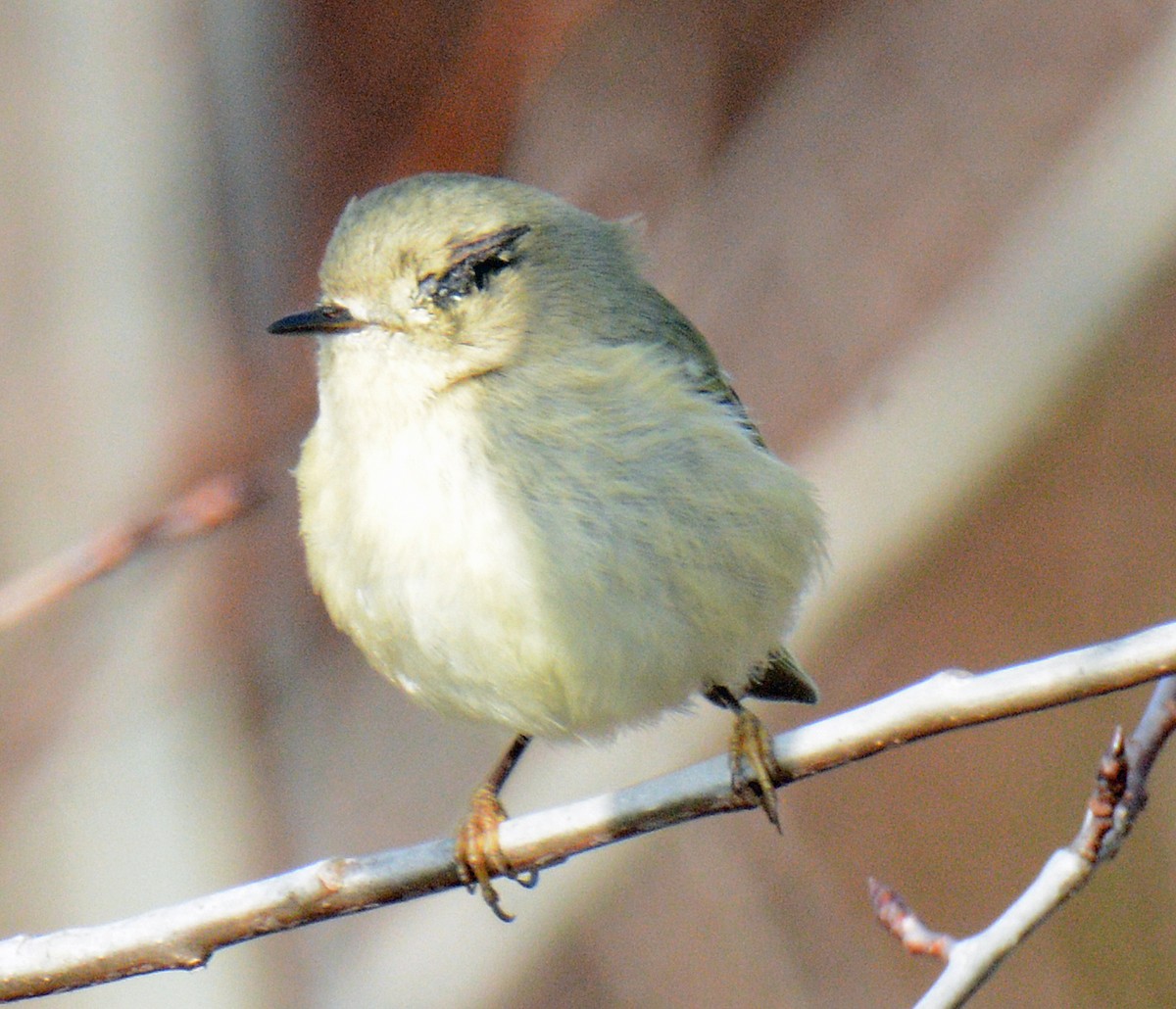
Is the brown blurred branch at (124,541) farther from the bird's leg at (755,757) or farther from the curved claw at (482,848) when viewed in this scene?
the bird's leg at (755,757)

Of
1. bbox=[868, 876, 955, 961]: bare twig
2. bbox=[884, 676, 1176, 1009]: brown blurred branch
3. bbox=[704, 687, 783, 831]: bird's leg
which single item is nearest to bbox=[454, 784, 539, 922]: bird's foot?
bbox=[704, 687, 783, 831]: bird's leg

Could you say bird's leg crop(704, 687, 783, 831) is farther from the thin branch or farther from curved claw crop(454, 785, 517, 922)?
curved claw crop(454, 785, 517, 922)

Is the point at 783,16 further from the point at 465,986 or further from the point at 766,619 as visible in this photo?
the point at 465,986

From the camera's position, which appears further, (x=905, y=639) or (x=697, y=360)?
(x=905, y=639)

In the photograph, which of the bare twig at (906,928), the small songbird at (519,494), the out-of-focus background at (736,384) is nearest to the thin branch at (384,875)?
the small songbird at (519,494)

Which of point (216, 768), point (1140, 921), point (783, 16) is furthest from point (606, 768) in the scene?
point (783, 16)

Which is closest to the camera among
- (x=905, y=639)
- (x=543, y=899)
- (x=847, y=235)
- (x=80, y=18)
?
(x=80, y=18)
